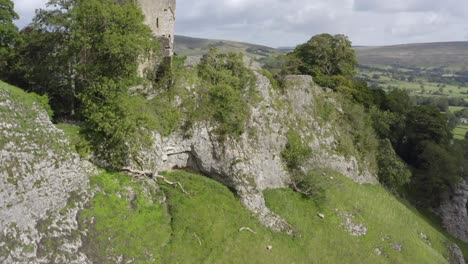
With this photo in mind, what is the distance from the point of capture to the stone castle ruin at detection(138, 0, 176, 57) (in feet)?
116

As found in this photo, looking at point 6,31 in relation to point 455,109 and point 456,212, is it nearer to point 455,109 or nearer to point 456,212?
point 456,212

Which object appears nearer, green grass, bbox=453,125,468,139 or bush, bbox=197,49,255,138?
bush, bbox=197,49,255,138

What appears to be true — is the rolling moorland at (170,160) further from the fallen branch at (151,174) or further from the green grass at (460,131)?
the green grass at (460,131)

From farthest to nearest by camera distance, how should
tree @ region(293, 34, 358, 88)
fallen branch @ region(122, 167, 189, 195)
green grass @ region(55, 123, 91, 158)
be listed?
1. tree @ region(293, 34, 358, 88)
2. fallen branch @ region(122, 167, 189, 195)
3. green grass @ region(55, 123, 91, 158)

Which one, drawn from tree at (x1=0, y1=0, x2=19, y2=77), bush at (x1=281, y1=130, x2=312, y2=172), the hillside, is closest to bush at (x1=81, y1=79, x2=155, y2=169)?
the hillside

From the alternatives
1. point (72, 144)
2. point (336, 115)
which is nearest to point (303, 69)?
point (336, 115)

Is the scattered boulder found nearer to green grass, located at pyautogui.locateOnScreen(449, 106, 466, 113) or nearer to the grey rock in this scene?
the grey rock

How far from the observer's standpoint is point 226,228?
95.8 feet

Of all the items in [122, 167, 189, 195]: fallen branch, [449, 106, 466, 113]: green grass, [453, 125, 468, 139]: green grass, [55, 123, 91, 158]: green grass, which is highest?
[55, 123, 91, 158]: green grass

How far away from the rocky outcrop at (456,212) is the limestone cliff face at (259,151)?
17210mm

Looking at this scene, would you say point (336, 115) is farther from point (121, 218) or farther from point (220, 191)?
point (121, 218)

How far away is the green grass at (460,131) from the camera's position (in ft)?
348

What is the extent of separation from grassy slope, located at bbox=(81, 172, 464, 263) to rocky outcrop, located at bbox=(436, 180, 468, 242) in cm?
1285

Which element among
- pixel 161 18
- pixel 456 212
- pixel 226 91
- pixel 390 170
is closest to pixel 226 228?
pixel 226 91
